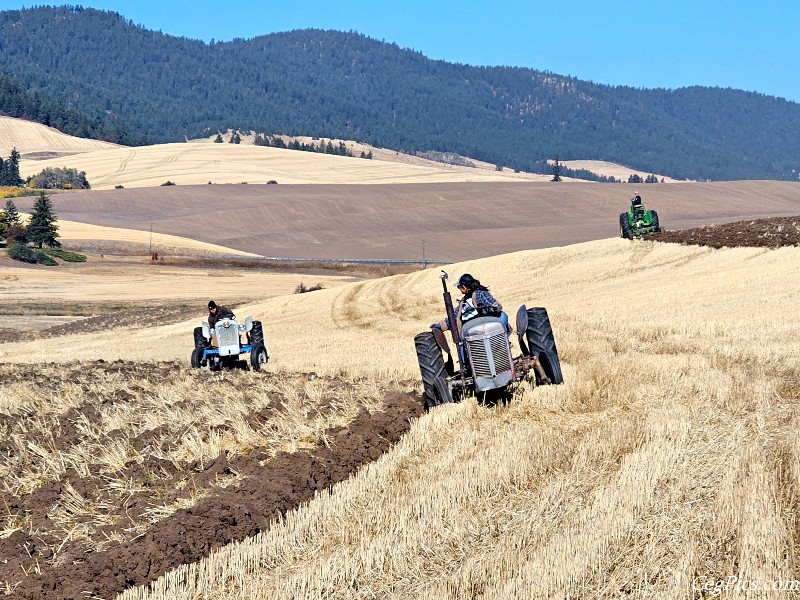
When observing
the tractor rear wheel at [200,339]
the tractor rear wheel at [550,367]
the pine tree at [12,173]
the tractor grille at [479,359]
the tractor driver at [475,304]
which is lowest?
the tractor rear wheel at [200,339]

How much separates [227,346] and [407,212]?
302 feet

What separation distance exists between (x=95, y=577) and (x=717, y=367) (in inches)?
398

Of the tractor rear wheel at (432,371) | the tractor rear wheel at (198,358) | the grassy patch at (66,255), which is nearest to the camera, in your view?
the tractor rear wheel at (432,371)

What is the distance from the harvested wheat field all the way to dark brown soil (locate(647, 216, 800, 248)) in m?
19.5

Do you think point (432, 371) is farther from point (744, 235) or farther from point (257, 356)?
point (744, 235)

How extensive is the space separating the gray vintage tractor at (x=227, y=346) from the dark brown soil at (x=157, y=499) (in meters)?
7.75

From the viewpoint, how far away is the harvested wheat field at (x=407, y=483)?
20.5ft

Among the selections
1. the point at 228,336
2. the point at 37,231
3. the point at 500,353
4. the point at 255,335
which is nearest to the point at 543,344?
the point at 500,353

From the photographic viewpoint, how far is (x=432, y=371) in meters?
12.5

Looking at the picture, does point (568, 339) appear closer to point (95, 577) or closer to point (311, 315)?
point (95, 577)

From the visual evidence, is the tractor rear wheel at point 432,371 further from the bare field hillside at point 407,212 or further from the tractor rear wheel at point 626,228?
the bare field hillside at point 407,212

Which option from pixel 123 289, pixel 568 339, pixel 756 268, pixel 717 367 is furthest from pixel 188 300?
pixel 717 367

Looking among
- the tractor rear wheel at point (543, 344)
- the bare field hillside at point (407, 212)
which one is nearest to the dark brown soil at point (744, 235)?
the tractor rear wheel at point (543, 344)

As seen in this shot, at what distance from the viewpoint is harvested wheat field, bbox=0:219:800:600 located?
626 centimetres
